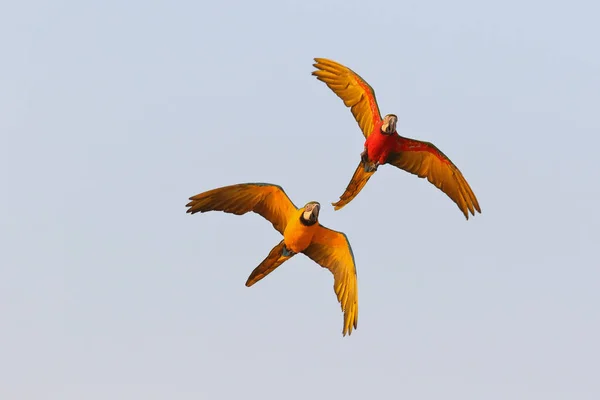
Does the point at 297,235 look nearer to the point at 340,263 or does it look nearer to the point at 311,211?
the point at 311,211

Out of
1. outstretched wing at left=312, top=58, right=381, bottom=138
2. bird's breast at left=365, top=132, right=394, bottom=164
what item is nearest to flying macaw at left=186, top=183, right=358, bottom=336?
bird's breast at left=365, top=132, right=394, bottom=164

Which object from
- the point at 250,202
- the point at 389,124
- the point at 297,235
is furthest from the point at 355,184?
the point at 250,202

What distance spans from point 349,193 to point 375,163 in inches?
49.3

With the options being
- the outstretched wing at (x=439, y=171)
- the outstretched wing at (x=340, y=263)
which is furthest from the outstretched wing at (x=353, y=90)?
the outstretched wing at (x=340, y=263)

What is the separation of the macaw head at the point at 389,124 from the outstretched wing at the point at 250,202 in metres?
3.54

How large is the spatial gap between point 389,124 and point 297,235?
424 cm

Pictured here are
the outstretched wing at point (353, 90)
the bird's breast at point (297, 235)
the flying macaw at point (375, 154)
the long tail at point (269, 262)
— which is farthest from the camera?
the outstretched wing at point (353, 90)

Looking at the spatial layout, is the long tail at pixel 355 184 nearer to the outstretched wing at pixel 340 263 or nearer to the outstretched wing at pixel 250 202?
the outstretched wing at pixel 340 263

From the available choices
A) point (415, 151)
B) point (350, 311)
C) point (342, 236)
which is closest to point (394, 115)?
point (415, 151)

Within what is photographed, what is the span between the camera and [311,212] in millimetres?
31609

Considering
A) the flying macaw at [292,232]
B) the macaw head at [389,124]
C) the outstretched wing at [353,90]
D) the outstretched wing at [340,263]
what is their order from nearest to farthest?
the flying macaw at [292,232], the macaw head at [389,124], the outstretched wing at [340,263], the outstretched wing at [353,90]

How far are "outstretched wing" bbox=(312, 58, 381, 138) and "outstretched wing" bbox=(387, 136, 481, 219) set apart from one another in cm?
130

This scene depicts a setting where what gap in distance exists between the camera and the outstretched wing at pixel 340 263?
33000 millimetres

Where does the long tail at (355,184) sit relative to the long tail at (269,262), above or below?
above
